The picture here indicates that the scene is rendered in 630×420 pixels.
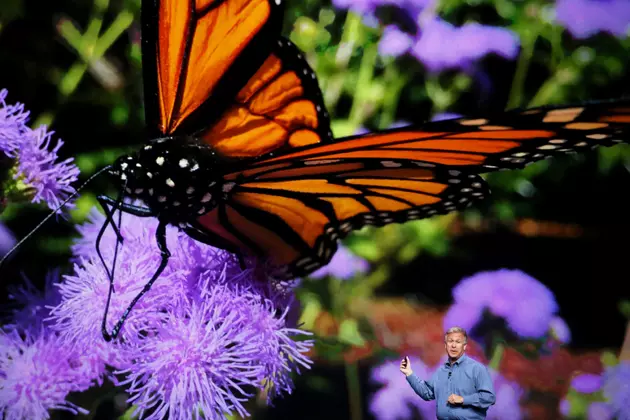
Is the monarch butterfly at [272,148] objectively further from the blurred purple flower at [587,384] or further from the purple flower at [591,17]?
the purple flower at [591,17]

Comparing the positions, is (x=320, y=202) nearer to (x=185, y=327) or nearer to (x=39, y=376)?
(x=185, y=327)

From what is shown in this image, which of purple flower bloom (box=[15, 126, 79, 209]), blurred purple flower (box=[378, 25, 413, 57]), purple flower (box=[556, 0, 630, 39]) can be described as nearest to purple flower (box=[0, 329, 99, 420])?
purple flower bloom (box=[15, 126, 79, 209])

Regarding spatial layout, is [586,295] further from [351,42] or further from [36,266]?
[36,266]

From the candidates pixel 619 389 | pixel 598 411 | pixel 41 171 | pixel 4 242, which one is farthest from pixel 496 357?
pixel 4 242

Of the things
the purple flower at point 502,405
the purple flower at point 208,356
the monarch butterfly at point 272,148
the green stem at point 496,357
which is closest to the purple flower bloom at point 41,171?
the monarch butterfly at point 272,148

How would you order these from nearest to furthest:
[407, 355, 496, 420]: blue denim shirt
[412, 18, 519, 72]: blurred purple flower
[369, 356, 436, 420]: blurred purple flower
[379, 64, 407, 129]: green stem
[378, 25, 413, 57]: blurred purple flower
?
[407, 355, 496, 420]: blue denim shirt < [369, 356, 436, 420]: blurred purple flower < [378, 25, 413, 57]: blurred purple flower < [412, 18, 519, 72]: blurred purple flower < [379, 64, 407, 129]: green stem

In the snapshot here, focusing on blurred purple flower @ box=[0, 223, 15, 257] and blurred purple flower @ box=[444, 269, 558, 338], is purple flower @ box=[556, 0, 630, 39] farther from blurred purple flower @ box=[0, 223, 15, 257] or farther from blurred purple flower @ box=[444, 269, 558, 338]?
blurred purple flower @ box=[0, 223, 15, 257]
